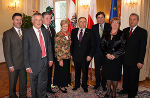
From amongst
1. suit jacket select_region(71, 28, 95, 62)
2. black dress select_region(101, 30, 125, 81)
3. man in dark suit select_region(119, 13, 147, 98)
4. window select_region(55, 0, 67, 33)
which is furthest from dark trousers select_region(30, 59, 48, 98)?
window select_region(55, 0, 67, 33)

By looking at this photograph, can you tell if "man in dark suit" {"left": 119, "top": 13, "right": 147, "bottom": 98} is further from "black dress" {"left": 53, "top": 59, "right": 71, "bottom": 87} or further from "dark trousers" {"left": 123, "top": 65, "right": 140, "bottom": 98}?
"black dress" {"left": 53, "top": 59, "right": 71, "bottom": 87}

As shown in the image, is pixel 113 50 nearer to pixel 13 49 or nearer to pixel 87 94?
pixel 87 94

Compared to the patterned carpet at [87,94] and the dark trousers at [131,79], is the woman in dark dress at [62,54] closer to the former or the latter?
the patterned carpet at [87,94]

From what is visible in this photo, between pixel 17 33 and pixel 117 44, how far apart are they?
193cm

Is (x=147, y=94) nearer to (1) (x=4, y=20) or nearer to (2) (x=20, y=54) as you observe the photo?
(2) (x=20, y=54)

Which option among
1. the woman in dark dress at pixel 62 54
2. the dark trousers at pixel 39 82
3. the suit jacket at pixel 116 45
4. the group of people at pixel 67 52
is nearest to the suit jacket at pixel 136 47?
the group of people at pixel 67 52

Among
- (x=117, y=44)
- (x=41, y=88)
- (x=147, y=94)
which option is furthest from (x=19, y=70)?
(x=147, y=94)

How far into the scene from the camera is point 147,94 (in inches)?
143

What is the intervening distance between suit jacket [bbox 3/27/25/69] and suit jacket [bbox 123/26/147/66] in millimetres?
2140

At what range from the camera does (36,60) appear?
2674 millimetres

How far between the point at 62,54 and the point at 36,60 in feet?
2.52

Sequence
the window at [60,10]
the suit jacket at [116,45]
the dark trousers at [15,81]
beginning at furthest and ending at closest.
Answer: the window at [60,10]
the suit jacket at [116,45]
the dark trousers at [15,81]

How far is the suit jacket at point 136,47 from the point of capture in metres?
3.08

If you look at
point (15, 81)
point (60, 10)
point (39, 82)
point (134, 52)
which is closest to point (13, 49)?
point (15, 81)
